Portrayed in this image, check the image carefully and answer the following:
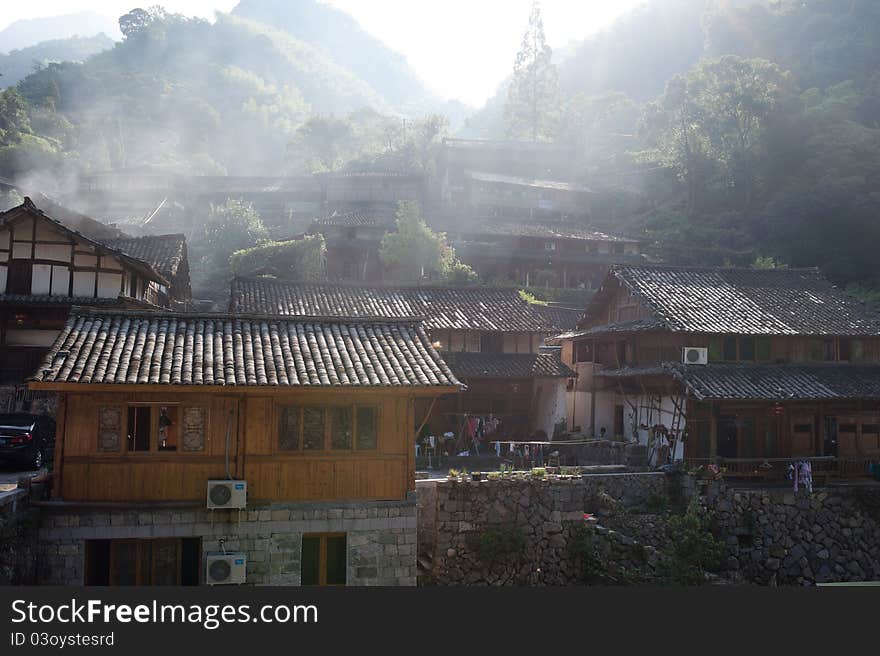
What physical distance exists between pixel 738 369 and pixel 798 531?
6532 mm

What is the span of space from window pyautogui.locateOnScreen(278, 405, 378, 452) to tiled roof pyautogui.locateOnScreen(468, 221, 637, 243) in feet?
139

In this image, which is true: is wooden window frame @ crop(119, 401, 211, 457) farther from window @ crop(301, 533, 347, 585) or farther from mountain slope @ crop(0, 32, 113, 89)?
mountain slope @ crop(0, 32, 113, 89)

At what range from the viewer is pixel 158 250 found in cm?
3753

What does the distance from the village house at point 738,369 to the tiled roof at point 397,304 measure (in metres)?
4.34

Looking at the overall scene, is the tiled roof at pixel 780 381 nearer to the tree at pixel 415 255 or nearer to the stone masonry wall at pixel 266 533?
the stone masonry wall at pixel 266 533

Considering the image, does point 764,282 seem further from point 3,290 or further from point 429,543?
point 3,290

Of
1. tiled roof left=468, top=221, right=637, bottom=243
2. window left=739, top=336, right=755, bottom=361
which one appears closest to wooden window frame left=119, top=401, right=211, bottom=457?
window left=739, top=336, right=755, bottom=361

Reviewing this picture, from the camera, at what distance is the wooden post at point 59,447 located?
51.9 feet

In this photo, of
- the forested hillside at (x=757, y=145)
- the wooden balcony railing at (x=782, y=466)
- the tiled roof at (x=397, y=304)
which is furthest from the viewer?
the forested hillside at (x=757, y=145)

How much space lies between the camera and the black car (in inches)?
843

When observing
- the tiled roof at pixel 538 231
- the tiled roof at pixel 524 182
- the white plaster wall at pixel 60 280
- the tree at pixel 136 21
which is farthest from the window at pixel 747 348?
the tree at pixel 136 21

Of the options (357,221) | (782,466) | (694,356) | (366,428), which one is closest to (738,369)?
(694,356)

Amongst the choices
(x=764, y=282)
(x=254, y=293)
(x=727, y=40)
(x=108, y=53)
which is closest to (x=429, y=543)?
(x=254, y=293)

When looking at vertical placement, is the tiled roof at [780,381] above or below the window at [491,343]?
below
